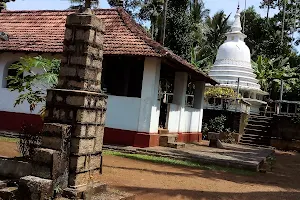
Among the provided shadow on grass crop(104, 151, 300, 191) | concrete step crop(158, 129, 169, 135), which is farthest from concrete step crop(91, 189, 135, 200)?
concrete step crop(158, 129, 169, 135)

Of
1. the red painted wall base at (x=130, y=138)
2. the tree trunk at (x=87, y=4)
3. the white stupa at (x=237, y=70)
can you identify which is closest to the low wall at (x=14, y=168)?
the tree trunk at (x=87, y=4)

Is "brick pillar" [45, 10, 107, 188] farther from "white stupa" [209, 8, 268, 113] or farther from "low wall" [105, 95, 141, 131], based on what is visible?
"white stupa" [209, 8, 268, 113]

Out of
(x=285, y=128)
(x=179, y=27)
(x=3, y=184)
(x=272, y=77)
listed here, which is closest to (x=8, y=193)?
(x=3, y=184)

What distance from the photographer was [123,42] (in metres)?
13.2

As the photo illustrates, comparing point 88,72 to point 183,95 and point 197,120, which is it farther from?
Result: point 197,120

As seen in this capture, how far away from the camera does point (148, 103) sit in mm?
12805

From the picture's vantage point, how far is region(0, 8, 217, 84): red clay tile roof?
500 inches

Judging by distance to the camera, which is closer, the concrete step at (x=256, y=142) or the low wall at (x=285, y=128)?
the low wall at (x=285, y=128)

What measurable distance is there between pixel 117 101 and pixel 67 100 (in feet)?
26.3

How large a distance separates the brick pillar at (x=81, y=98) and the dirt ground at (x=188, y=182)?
1.56m

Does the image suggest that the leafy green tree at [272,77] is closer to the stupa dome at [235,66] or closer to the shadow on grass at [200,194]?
the stupa dome at [235,66]

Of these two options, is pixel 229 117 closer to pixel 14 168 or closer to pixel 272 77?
pixel 272 77

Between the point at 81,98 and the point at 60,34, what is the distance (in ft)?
33.8

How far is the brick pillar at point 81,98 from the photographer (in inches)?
204
